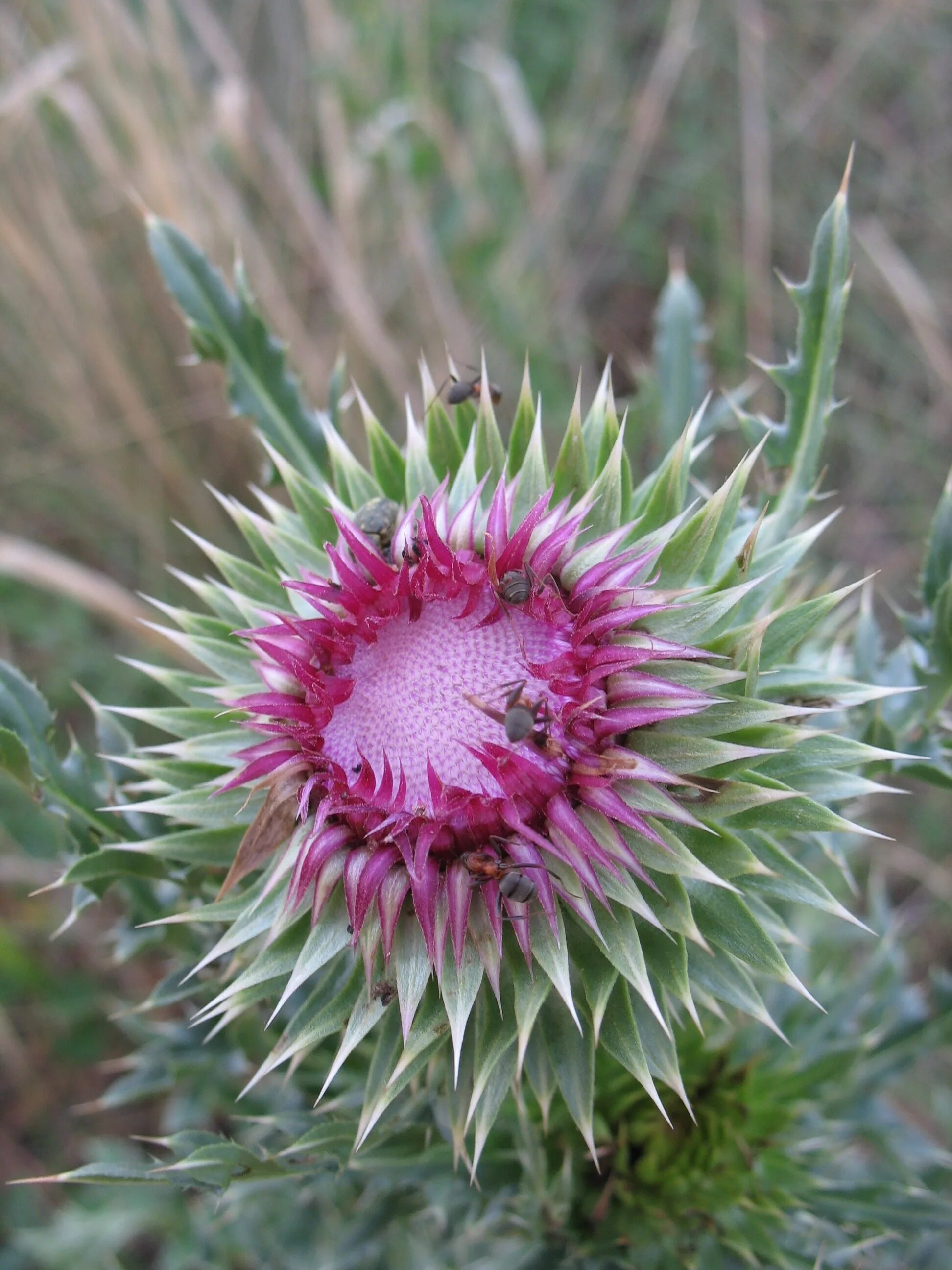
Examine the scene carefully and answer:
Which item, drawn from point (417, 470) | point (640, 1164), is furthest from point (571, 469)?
point (640, 1164)

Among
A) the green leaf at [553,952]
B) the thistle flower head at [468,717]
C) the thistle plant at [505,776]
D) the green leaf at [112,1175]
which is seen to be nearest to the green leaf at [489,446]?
the thistle plant at [505,776]

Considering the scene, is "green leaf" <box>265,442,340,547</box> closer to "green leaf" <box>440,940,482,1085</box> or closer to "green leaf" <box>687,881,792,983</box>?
"green leaf" <box>440,940,482,1085</box>

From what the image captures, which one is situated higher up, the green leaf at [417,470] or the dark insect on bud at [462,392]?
the dark insect on bud at [462,392]

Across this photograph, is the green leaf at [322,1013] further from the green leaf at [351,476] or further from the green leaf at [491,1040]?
the green leaf at [351,476]

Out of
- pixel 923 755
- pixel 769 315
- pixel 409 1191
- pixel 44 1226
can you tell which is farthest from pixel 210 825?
pixel 769 315

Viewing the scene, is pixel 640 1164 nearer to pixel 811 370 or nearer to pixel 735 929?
pixel 735 929

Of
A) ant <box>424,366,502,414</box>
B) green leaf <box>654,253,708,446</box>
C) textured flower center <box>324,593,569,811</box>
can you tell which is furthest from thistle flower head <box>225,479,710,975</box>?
green leaf <box>654,253,708,446</box>

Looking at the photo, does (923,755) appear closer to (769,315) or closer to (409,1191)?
(409,1191)
